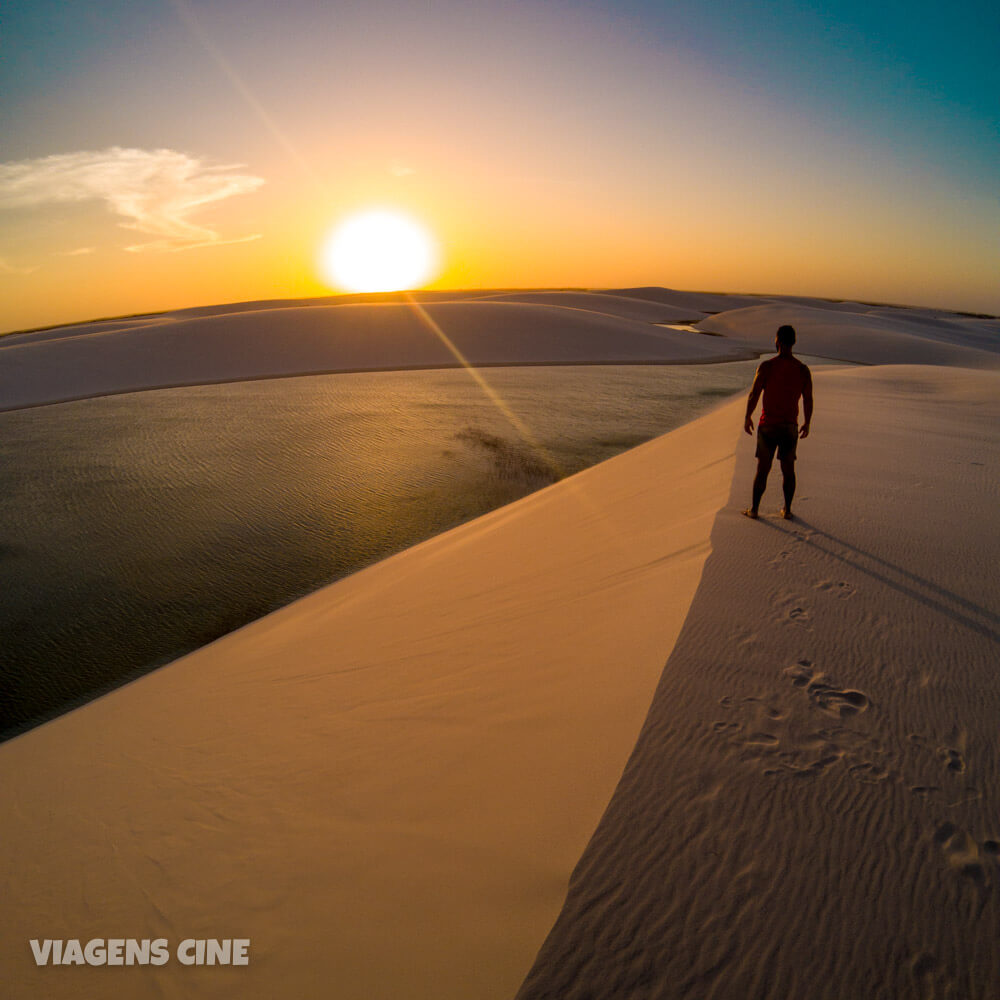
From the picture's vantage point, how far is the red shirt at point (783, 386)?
4.39 m

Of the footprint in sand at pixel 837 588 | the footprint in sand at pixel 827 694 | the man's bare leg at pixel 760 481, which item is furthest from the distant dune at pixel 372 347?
the footprint in sand at pixel 827 694

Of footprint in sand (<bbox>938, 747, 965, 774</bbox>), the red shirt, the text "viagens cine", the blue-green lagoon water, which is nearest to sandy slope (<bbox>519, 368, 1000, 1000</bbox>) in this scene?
footprint in sand (<bbox>938, 747, 965, 774</bbox>)

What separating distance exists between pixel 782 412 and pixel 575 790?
3451 mm

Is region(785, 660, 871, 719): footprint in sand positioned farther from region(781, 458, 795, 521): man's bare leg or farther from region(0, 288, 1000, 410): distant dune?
region(0, 288, 1000, 410): distant dune

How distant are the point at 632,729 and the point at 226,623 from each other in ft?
12.5

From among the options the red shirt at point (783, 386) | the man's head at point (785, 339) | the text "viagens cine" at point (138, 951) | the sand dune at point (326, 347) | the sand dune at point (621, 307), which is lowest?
the text "viagens cine" at point (138, 951)

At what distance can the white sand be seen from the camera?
1590 millimetres

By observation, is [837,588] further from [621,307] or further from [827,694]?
[621,307]

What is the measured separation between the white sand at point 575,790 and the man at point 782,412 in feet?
1.17

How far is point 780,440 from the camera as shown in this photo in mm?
4523

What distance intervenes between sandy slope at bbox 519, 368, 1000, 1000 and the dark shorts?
3.43ft

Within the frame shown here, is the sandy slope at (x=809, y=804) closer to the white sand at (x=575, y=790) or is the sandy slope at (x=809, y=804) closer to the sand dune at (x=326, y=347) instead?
the white sand at (x=575, y=790)

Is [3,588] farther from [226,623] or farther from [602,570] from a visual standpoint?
[602,570]

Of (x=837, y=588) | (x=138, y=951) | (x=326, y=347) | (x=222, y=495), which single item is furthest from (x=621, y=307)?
(x=138, y=951)
